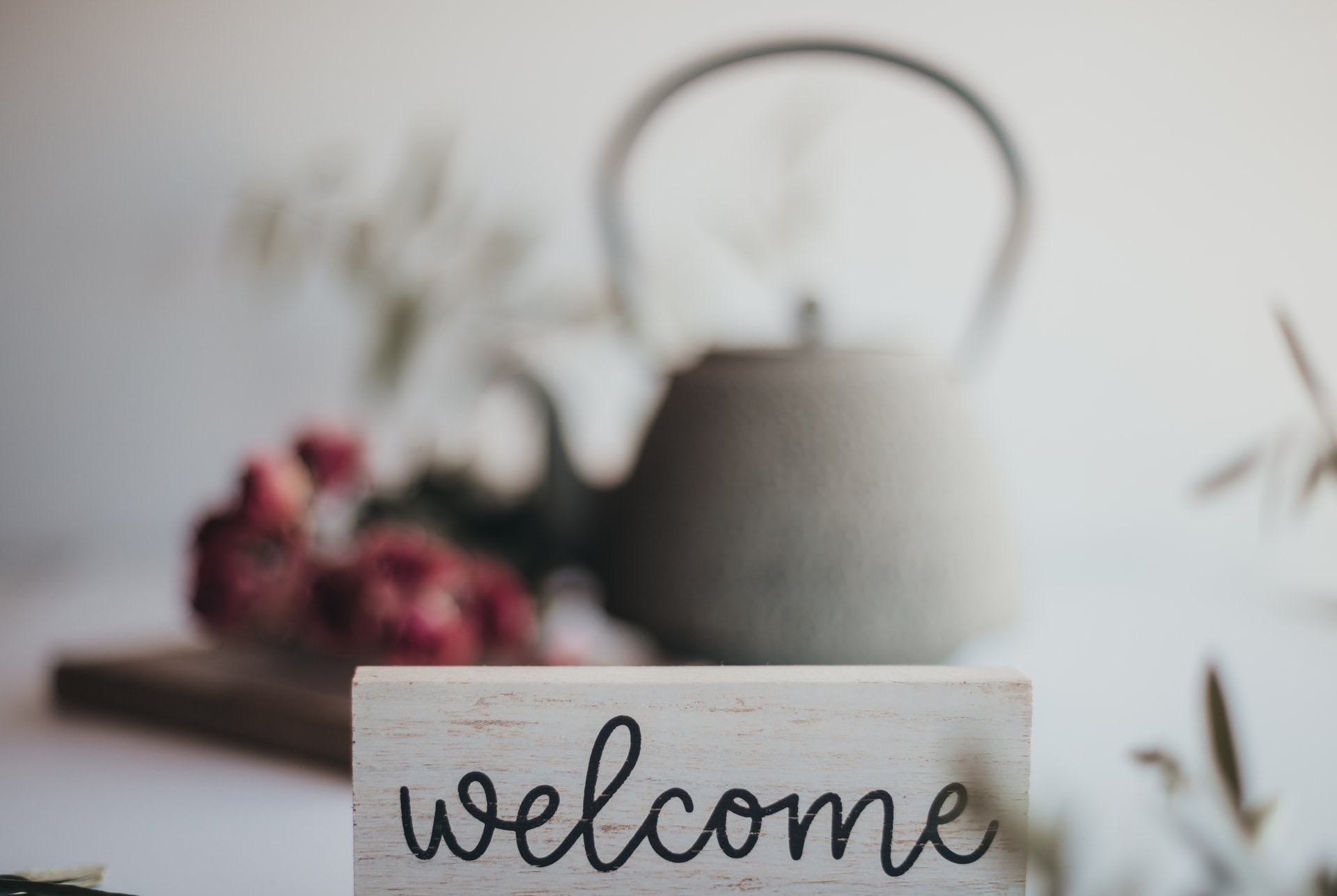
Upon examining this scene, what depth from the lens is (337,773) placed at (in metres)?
0.46

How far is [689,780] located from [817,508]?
0.60 ft

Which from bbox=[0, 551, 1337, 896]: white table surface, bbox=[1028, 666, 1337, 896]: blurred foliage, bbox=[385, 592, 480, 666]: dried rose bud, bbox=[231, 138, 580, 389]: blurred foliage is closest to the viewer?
bbox=[1028, 666, 1337, 896]: blurred foliage

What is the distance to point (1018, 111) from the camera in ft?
2.90

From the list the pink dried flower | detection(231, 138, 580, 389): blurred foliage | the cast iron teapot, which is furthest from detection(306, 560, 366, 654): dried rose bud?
detection(231, 138, 580, 389): blurred foliage

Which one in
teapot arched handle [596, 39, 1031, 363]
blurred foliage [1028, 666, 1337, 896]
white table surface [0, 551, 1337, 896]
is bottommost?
blurred foliage [1028, 666, 1337, 896]

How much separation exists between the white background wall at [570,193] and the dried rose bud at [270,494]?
14.6 inches

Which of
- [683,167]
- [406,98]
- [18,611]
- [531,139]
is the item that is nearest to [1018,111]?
[683,167]

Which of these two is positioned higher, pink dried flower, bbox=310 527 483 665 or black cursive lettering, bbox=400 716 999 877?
pink dried flower, bbox=310 527 483 665

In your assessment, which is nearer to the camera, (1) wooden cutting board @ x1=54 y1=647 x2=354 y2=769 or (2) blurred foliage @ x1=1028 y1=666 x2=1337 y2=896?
(2) blurred foliage @ x1=1028 y1=666 x2=1337 y2=896

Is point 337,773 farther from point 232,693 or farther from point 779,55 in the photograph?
point 779,55

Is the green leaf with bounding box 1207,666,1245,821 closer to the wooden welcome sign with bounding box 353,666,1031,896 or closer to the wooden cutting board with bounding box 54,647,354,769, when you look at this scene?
the wooden welcome sign with bounding box 353,666,1031,896

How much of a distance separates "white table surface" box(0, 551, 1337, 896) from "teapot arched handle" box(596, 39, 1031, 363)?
7.7 inches

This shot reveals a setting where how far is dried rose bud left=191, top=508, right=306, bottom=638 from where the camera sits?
537 mm

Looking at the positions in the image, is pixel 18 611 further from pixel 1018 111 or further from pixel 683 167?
pixel 1018 111
